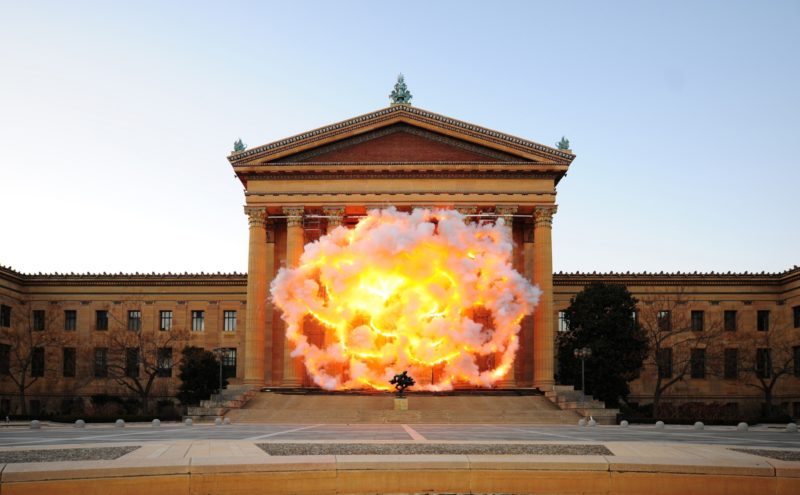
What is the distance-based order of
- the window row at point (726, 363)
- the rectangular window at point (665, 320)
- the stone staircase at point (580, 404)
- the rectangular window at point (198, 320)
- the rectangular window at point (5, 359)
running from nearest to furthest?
the stone staircase at point (580, 404) < the rectangular window at point (5, 359) < the window row at point (726, 363) < the rectangular window at point (665, 320) < the rectangular window at point (198, 320)

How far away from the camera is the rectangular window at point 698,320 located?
7462cm

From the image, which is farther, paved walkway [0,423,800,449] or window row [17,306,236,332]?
window row [17,306,236,332]

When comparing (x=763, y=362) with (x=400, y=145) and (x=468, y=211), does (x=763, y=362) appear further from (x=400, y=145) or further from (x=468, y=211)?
(x=400, y=145)

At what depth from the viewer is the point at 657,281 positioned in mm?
75125

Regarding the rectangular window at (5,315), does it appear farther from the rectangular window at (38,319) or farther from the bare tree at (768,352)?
the bare tree at (768,352)

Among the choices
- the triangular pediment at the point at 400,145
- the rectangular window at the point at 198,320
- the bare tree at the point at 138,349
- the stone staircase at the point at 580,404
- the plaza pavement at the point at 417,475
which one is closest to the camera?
the plaza pavement at the point at 417,475

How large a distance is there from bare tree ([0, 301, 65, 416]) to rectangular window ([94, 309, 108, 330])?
9.44 feet

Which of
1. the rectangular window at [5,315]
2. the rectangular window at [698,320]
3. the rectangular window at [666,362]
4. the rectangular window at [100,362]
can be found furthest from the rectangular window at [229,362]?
the rectangular window at [698,320]

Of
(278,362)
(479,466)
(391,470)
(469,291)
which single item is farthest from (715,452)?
(278,362)

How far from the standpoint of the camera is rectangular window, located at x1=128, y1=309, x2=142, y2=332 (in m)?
76.4

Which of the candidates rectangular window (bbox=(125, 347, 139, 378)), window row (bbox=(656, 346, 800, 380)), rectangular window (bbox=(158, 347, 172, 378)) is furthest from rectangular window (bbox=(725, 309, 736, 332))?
rectangular window (bbox=(125, 347, 139, 378))

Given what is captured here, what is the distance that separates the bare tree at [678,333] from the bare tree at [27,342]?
154 ft

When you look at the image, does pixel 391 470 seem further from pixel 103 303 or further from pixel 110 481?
pixel 103 303

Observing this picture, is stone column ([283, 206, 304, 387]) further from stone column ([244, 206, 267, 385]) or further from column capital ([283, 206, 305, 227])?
stone column ([244, 206, 267, 385])
